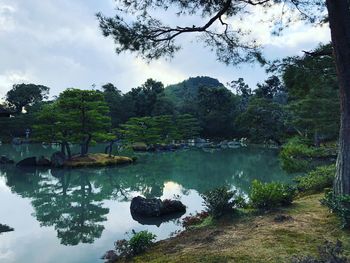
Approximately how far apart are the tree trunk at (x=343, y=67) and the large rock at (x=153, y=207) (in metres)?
4.95

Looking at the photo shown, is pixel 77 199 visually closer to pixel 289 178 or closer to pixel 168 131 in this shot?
pixel 289 178

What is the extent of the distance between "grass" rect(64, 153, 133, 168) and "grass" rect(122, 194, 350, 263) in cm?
1587

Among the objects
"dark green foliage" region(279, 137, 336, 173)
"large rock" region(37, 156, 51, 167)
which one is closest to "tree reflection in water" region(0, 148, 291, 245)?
"large rock" region(37, 156, 51, 167)

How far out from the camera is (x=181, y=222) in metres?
9.23

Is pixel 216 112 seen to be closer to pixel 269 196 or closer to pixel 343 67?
pixel 269 196

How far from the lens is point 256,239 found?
5.46 meters

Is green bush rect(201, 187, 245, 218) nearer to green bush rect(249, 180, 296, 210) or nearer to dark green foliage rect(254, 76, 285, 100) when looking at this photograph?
green bush rect(249, 180, 296, 210)

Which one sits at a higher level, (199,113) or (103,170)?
(199,113)

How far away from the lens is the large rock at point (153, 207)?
9930 mm

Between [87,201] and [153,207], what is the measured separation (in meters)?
3.56

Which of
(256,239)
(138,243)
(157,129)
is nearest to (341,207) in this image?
(256,239)

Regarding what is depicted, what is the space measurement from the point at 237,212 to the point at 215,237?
4.90 ft

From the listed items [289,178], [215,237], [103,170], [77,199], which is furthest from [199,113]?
[215,237]

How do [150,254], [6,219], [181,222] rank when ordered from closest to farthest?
[150,254] < [181,222] < [6,219]
